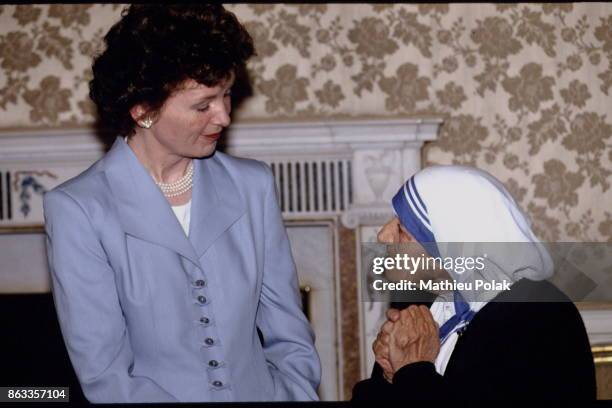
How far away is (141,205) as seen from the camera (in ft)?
5.01

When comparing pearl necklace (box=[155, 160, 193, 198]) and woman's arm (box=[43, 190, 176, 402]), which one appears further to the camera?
pearl necklace (box=[155, 160, 193, 198])

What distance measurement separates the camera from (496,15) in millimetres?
2895

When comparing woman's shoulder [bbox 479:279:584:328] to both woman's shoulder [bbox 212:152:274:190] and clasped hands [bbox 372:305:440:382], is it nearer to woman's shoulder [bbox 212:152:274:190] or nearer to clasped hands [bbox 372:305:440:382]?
clasped hands [bbox 372:305:440:382]

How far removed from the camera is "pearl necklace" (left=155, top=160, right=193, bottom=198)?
5.24 ft

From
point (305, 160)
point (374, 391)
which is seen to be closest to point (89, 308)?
point (374, 391)

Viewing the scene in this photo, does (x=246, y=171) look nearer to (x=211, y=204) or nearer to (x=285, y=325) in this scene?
(x=211, y=204)

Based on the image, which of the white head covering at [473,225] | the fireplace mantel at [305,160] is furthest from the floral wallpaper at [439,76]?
the white head covering at [473,225]

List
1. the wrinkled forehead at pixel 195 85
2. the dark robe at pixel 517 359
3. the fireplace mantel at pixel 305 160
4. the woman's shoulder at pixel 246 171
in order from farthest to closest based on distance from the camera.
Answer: the fireplace mantel at pixel 305 160 → the woman's shoulder at pixel 246 171 → the wrinkled forehead at pixel 195 85 → the dark robe at pixel 517 359

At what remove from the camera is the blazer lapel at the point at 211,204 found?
154cm

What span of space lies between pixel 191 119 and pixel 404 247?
0.45 m

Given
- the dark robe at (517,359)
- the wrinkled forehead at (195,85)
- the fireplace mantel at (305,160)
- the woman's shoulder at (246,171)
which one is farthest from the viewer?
the fireplace mantel at (305,160)

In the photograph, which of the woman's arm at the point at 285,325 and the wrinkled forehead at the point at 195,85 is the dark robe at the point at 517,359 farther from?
the wrinkled forehead at the point at 195,85

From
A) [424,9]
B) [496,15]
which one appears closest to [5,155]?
[424,9]

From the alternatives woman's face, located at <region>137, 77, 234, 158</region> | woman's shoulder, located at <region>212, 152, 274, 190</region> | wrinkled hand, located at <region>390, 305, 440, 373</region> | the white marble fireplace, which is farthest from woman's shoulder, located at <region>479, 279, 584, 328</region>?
the white marble fireplace
